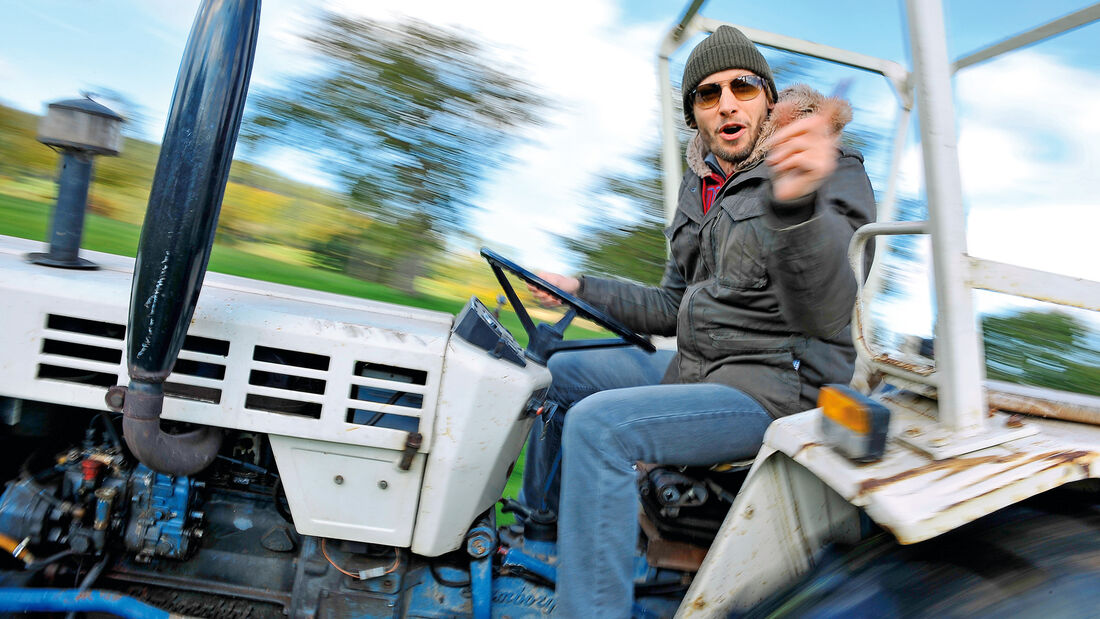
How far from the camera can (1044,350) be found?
6.66ft

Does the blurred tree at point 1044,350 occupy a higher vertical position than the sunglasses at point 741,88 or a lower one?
lower

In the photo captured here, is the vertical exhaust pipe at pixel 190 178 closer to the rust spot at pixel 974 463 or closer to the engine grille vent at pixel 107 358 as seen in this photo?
the engine grille vent at pixel 107 358

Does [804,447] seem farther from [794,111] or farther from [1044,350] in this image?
[1044,350]

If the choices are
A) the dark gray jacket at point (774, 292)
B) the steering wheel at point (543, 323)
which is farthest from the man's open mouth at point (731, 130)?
the steering wheel at point (543, 323)

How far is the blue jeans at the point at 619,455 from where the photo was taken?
4.17 ft

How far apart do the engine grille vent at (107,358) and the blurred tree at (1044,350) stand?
156 centimetres

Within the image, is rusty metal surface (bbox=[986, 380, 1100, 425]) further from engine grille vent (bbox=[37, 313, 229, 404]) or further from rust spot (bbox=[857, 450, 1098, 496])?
engine grille vent (bbox=[37, 313, 229, 404])

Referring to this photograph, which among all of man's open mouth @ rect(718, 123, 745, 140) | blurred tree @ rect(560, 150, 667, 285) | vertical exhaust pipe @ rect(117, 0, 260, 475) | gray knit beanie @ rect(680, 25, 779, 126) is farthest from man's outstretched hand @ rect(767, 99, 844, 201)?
blurred tree @ rect(560, 150, 667, 285)

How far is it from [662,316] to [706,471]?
0.77 metres

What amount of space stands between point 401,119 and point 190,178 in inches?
161

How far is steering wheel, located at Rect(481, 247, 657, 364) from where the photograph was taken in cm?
168

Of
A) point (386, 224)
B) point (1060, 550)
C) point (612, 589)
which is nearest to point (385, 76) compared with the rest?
point (386, 224)

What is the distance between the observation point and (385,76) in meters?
4.89

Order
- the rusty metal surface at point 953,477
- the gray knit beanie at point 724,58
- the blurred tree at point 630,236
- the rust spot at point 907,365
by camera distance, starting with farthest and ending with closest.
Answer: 1. the blurred tree at point 630,236
2. the gray knit beanie at point 724,58
3. the rust spot at point 907,365
4. the rusty metal surface at point 953,477
